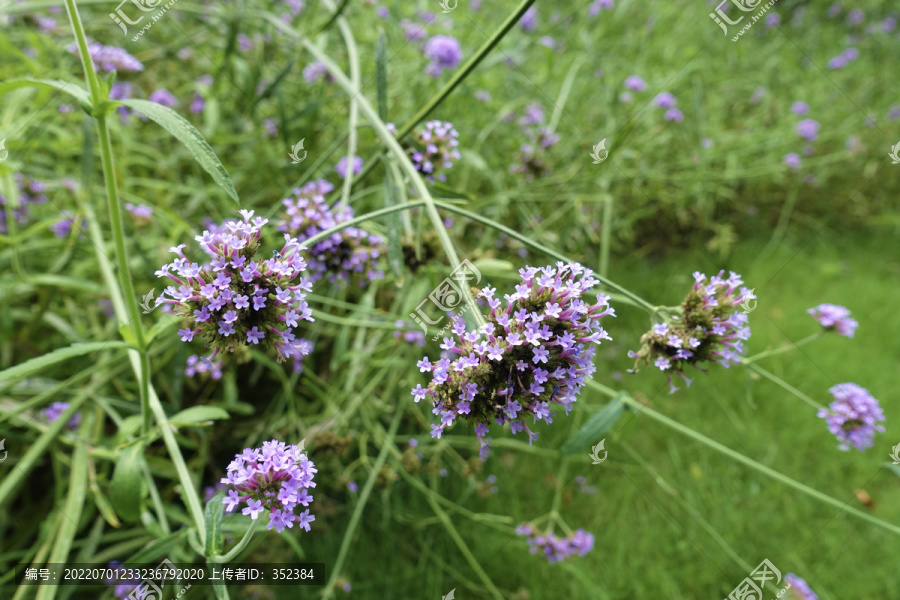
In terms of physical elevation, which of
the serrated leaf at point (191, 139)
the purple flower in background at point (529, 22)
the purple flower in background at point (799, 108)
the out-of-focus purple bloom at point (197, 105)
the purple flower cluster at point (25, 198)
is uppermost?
the purple flower in background at point (529, 22)

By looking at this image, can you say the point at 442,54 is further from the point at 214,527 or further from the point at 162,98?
the point at 214,527

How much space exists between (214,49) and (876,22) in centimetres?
509

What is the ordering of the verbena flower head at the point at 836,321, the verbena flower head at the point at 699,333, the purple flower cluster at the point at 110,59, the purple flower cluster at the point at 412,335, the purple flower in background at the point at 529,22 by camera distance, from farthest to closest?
1. the purple flower in background at the point at 529,22
2. the purple flower cluster at the point at 110,59
3. the purple flower cluster at the point at 412,335
4. the verbena flower head at the point at 836,321
5. the verbena flower head at the point at 699,333

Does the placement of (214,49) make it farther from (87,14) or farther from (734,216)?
(734,216)

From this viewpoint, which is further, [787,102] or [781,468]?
[787,102]

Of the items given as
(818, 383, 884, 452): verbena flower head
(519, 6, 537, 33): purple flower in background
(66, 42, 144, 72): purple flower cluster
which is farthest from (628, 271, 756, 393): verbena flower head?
(519, 6, 537, 33): purple flower in background

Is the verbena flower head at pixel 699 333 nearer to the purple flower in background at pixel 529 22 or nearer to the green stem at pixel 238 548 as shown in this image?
the green stem at pixel 238 548

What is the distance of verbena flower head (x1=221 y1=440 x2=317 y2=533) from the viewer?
93cm

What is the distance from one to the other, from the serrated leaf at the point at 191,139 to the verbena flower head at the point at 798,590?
1796 millimetres

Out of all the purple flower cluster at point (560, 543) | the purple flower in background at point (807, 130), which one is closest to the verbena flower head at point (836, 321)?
the purple flower cluster at point (560, 543)

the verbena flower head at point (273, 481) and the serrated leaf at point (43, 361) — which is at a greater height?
the serrated leaf at point (43, 361)

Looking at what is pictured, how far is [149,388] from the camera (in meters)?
1.23

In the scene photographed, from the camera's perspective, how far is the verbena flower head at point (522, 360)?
92cm

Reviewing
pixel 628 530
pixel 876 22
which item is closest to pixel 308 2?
pixel 628 530
